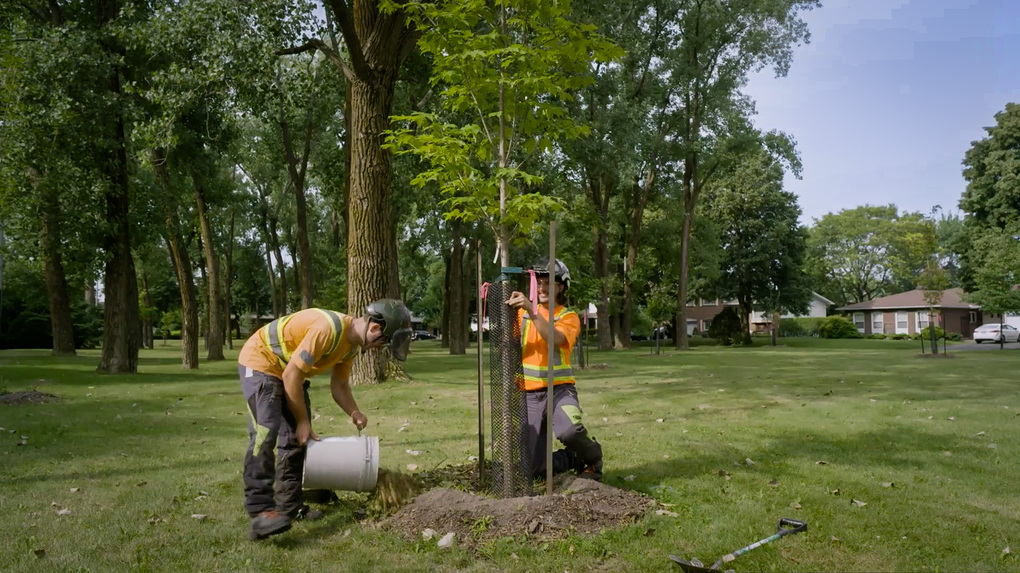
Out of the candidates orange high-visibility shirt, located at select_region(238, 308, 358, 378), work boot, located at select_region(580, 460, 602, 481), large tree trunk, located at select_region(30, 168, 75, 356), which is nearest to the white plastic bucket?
orange high-visibility shirt, located at select_region(238, 308, 358, 378)

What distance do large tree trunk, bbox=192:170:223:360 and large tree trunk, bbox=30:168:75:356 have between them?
4.99 meters

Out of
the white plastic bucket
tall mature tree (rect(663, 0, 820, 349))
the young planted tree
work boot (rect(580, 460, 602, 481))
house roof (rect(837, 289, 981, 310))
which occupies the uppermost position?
tall mature tree (rect(663, 0, 820, 349))

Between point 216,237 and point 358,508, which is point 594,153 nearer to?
point 358,508

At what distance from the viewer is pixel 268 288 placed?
76500 millimetres

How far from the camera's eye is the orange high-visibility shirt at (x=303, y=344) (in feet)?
17.0

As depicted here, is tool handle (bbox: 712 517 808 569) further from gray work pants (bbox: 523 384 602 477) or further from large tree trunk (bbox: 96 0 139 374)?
large tree trunk (bbox: 96 0 139 374)

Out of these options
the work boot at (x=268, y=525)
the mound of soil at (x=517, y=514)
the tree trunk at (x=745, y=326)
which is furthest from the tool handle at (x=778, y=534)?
the tree trunk at (x=745, y=326)

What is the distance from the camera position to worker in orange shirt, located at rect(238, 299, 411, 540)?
17.0 ft

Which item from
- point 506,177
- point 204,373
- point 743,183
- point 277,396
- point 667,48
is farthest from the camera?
point 743,183

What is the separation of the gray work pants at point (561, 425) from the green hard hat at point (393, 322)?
1.27 meters

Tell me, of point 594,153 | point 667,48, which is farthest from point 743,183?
point 594,153

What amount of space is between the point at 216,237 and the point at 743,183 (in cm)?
3846

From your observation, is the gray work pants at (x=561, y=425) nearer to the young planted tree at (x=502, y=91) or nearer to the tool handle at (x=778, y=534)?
the young planted tree at (x=502, y=91)

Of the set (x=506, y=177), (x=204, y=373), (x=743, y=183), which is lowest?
(x=204, y=373)
